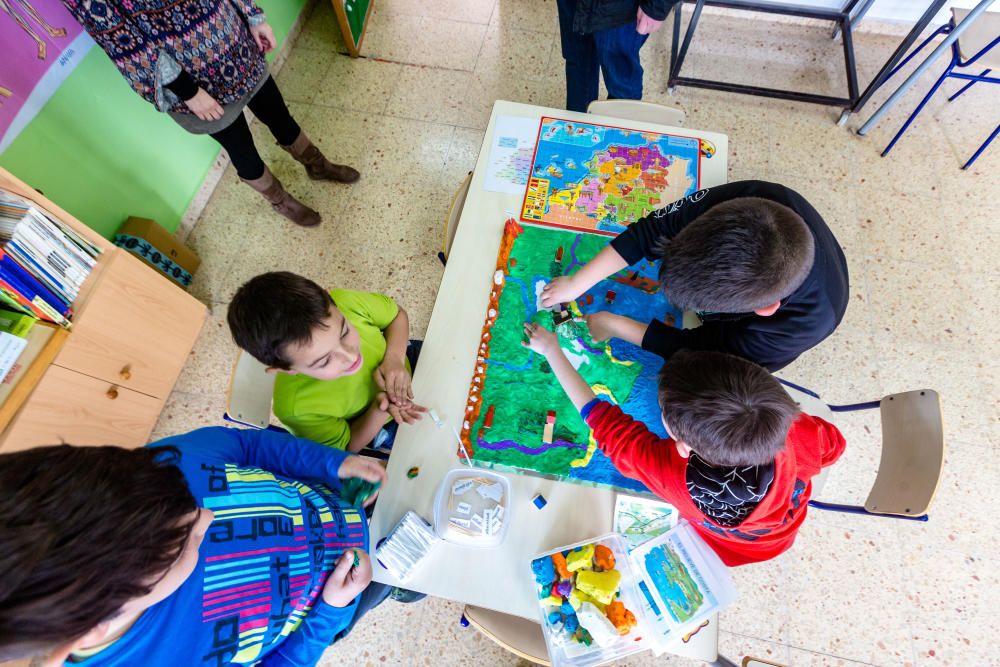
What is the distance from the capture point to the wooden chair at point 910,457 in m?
1.25

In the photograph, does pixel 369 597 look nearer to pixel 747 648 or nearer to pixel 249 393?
pixel 249 393

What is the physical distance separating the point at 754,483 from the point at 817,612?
3.82 ft

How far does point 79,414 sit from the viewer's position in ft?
5.72

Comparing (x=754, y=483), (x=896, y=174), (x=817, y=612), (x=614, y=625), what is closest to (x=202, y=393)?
(x=614, y=625)

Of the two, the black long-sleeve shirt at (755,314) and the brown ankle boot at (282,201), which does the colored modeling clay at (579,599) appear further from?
the brown ankle boot at (282,201)

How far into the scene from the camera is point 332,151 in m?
2.66

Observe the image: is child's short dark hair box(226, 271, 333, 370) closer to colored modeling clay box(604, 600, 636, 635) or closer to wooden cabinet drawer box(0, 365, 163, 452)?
colored modeling clay box(604, 600, 636, 635)

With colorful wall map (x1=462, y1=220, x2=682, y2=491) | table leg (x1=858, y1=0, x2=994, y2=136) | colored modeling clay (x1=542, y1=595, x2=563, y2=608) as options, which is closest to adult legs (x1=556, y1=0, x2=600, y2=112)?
colorful wall map (x1=462, y1=220, x2=682, y2=491)

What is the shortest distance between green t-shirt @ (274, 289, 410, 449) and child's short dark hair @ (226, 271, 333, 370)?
0.14 meters

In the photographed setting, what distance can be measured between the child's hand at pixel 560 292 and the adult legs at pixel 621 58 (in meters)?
1.16

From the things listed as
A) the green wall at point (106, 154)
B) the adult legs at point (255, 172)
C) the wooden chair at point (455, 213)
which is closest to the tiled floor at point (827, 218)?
the adult legs at point (255, 172)

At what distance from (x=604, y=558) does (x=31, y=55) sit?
2.37 m

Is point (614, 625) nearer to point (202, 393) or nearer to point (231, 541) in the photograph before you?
point (231, 541)

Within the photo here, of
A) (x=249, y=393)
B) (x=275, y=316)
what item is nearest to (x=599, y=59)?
(x=275, y=316)
